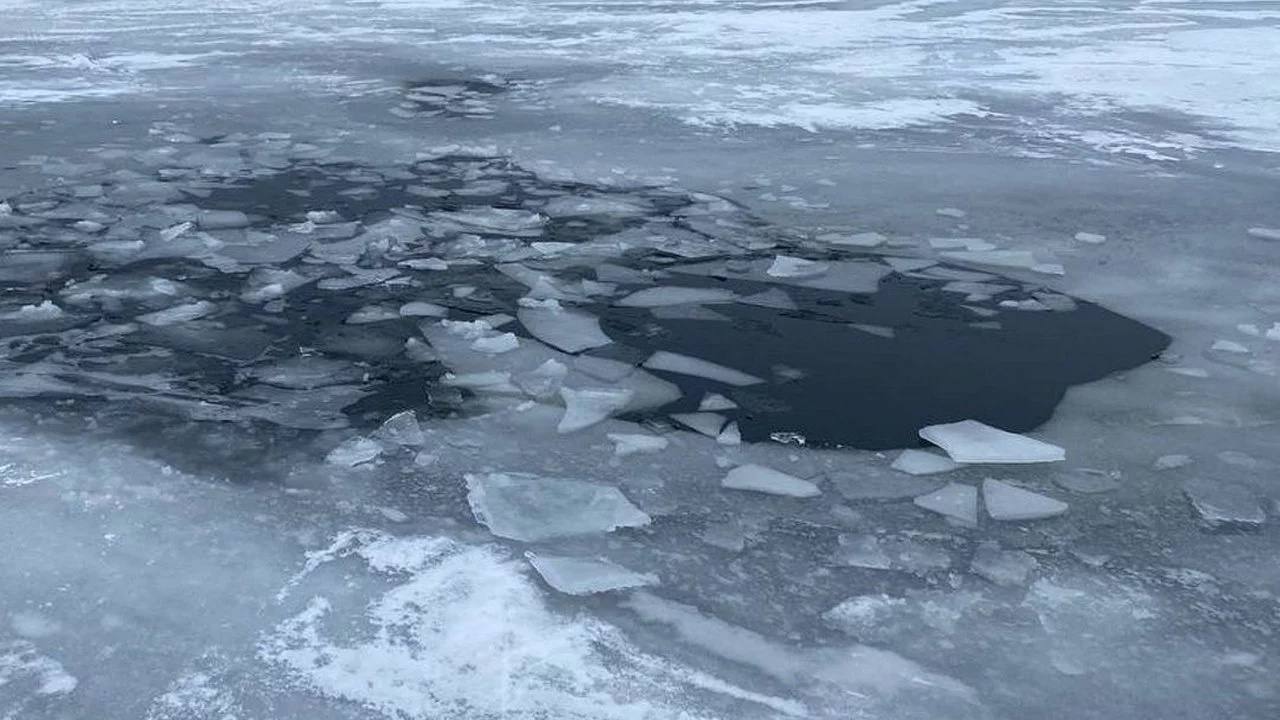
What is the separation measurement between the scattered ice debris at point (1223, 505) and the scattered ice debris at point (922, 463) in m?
0.53

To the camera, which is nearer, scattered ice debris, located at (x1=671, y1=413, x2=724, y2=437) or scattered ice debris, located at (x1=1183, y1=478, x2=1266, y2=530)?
scattered ice debris, located at (x1=1183, y1=478, x2=1266, y2=530)

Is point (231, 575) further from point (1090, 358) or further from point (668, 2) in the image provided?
point (668, 2)

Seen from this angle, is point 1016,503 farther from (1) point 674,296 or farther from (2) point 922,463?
(1) point 674,296

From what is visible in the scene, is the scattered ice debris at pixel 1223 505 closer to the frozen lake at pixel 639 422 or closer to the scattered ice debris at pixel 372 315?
the frozen lake at pixel 639 422

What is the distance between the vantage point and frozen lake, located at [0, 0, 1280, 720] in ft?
6.76

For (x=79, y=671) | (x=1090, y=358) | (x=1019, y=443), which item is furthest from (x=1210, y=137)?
(x=79, y=671)

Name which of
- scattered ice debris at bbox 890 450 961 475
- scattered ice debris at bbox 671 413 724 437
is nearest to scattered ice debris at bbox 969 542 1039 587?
scattered ice debris at bbox 890 450 961 475

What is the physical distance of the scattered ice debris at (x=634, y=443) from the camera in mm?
2859

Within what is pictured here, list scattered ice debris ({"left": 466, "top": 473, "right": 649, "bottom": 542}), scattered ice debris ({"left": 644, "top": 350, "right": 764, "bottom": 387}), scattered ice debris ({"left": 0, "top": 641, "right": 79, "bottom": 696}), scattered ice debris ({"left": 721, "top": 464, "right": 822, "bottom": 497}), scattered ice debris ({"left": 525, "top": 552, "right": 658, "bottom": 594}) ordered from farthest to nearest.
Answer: scattered ice debris ({"left": 644, "top": 350, "right": 764, "bottom": 387}) < scattered ice debris ({"left": 721, "top": 464, "right": 822, "bottom": 497}) < scattered ice debris ({"left": 466, "top": 473, "right": 649, "bottom": 542}) < scattered ice debris ({"left": 525, "top": 552, "right": 658, "bottom": 594}) < scattered ice debris ({"left": 0, "top": 641, "right": 79, "bottom": 696})

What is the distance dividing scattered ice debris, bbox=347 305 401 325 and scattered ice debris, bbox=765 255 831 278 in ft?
4.40

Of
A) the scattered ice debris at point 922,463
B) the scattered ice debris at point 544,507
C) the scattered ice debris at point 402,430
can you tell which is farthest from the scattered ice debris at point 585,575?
the scattered ice debris at point 922,463

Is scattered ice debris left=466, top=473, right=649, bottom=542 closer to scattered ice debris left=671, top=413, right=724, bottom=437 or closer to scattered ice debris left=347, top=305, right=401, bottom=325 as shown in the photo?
scattered ice debris left=671, top=413, right=724, bottom=437

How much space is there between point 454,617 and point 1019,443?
58.5 inches

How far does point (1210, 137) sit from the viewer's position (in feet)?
21.6
